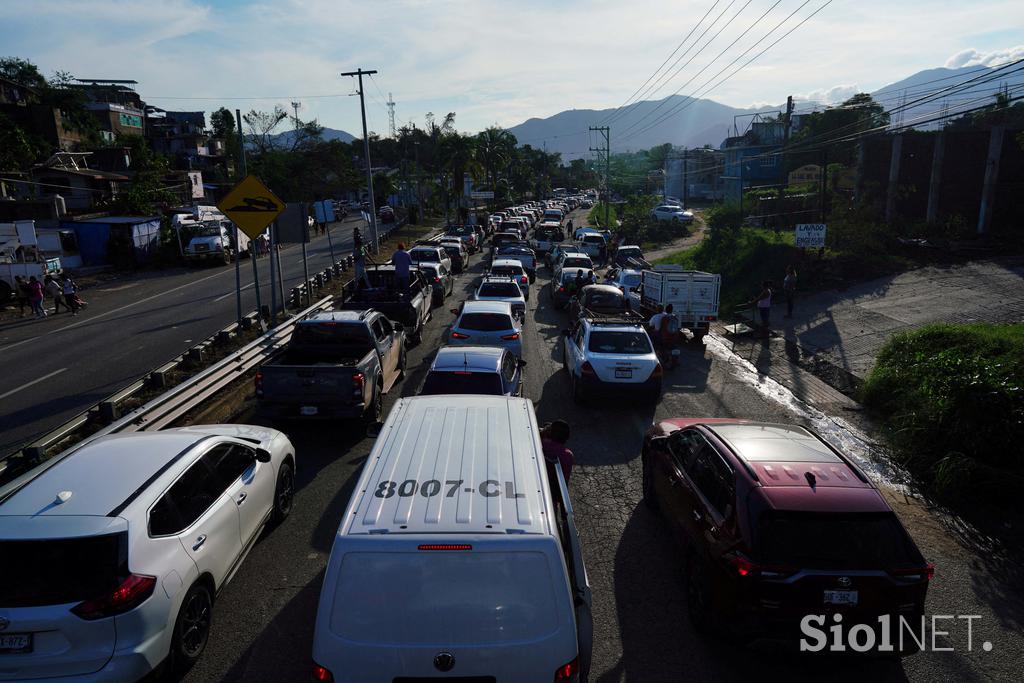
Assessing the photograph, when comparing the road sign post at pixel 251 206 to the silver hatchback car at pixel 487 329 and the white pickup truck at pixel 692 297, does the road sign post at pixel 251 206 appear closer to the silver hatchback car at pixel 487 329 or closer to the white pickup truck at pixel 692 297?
the silver hatchback car at pixel 487 329

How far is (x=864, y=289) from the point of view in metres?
22.0

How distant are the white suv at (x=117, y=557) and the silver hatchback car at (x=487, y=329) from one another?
753 centimetres

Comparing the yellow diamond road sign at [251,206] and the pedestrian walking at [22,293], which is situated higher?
the yellow diamond road sign at [251,206]

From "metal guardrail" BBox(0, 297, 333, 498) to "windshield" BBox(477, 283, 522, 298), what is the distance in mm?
6113

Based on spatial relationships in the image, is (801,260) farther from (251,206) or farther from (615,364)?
(251,206)

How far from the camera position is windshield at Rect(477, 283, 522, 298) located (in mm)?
18812

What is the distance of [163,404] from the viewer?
1032 centimetres

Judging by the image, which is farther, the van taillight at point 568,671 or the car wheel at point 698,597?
the car wheel at point 698,597

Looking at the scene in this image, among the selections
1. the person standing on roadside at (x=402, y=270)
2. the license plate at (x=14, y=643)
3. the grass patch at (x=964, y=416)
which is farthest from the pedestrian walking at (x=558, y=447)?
the person standing on roadside at (x=402, y=270)

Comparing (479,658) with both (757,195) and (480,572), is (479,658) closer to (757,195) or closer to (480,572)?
(480,572)

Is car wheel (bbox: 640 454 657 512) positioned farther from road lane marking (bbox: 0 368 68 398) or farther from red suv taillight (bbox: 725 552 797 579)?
road lane marking (bbox: 0 368 68 398)

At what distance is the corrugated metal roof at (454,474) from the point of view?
4.12 metres

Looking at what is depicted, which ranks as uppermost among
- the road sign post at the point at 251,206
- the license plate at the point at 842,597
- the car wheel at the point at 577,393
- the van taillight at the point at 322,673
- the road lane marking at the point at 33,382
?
the road sign post at the point at 251,206

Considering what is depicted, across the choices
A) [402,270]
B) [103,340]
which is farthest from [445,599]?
[103,340]
